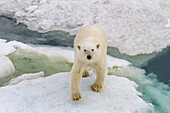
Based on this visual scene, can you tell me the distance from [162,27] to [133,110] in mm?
4520

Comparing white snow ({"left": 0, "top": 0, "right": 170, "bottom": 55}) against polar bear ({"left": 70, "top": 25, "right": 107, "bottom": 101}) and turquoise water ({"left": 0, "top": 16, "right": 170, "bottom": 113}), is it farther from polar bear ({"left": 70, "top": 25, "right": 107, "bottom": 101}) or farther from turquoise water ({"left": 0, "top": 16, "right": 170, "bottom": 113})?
polar bear ({"left": 70, "top": 25, "right": 107, "bottom": 101})

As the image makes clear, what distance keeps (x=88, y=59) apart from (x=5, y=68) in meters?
2.74

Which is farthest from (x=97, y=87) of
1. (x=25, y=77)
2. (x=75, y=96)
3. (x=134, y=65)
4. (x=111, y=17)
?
(x=111, y=17)

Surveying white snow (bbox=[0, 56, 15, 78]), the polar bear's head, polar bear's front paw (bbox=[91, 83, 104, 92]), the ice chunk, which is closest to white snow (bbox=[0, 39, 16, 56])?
white snow (bbox=[0, 56, 15, 78])

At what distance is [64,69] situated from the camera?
5836 millimetres

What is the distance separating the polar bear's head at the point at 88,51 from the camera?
11.5 feet

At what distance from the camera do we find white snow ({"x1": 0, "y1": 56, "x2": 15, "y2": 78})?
5435 mm

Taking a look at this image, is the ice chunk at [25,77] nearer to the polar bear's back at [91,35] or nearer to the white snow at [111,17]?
the polar bear's back at [91,35]

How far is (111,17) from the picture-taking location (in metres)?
8.20

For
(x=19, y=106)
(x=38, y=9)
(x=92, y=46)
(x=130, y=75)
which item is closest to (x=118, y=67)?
(x=130, y=75)

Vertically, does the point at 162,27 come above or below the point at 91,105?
above

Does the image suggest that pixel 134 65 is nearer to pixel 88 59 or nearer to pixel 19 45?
pixel 88 59

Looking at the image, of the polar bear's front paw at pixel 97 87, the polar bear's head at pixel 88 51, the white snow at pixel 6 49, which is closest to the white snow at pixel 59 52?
the white snow at pixel 6 49

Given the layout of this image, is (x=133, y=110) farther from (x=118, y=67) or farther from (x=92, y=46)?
(x=118, y=67)
